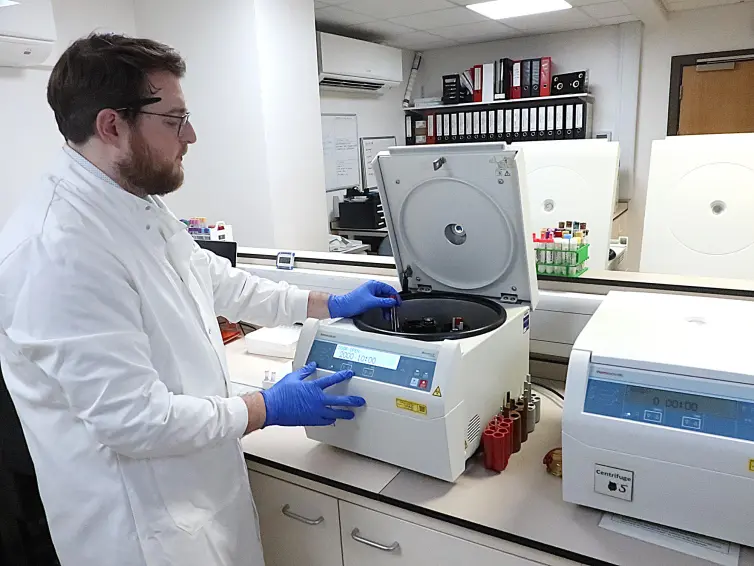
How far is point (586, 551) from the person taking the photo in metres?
0.93

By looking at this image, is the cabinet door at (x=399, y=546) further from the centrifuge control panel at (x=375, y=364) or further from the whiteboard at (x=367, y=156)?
the whiteboard at (x=367, y=156)

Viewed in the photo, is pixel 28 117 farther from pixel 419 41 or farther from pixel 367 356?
pixel 419 41

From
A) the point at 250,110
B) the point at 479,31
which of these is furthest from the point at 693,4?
the point at 250,110

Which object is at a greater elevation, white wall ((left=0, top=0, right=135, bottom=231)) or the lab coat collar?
white wall ((left=0, top=0, right=135, bottom=231))

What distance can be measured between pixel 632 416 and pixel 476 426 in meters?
0.31

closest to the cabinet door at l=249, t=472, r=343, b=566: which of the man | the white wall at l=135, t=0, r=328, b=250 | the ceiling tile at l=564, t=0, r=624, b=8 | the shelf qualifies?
the man

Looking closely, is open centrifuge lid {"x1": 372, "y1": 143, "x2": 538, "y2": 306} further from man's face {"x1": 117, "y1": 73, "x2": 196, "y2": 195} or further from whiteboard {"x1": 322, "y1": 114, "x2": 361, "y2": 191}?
whiteboard {"x1": 322, "y1": 114, "x2": 361, "y2": 191}

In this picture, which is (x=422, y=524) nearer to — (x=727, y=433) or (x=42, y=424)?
(x=727, y=433)

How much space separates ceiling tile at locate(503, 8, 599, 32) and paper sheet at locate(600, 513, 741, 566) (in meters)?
3.92

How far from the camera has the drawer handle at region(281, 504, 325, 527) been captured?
4.03ft

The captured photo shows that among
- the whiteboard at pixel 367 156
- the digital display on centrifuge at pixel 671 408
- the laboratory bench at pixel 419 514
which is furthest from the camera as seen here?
the whiteboard at pixel 367 156

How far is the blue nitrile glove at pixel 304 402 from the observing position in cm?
111

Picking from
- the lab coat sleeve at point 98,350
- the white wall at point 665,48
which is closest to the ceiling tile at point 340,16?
the white wall at point 665,48

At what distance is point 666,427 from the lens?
0.90 m
